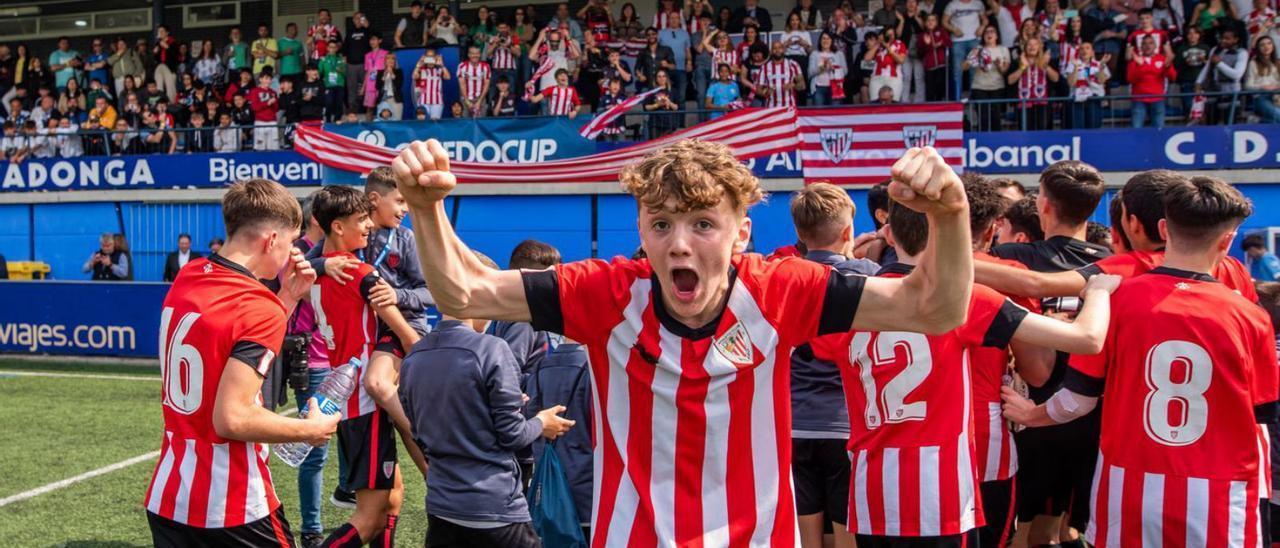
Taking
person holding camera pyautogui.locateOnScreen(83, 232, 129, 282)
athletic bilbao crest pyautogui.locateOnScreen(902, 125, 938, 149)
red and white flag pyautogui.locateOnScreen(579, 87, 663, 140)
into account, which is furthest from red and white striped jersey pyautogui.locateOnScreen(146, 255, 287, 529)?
person holding camera pyautogui.locateOnScreen(83, 232, 129, 282)

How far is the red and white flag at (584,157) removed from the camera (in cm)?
1559

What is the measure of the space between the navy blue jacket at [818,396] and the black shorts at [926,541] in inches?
29.9

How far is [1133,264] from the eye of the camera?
12.8 ft

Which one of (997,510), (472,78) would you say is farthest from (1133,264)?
(472,78)

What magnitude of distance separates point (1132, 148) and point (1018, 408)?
499 inches

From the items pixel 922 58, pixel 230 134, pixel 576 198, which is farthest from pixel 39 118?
pixel 922 58

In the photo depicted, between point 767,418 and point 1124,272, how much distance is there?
6.14 feet

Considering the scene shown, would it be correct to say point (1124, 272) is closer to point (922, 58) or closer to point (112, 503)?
point (112, 503)

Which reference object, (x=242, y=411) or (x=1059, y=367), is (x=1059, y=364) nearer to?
(x=1059, y=367)

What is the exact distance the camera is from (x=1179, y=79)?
1581cm

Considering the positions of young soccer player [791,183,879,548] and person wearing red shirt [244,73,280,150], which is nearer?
young soccer player [791,183,879,548]

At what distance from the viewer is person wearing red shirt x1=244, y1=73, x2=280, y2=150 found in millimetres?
20203

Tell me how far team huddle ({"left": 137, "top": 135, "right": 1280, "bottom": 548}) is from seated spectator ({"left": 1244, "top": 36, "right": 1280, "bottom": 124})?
1212 centimetres

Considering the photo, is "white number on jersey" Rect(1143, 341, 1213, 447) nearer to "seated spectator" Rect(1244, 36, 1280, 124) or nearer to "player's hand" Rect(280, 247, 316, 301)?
"player's hand" Rect(280, 247, 316, 301)
